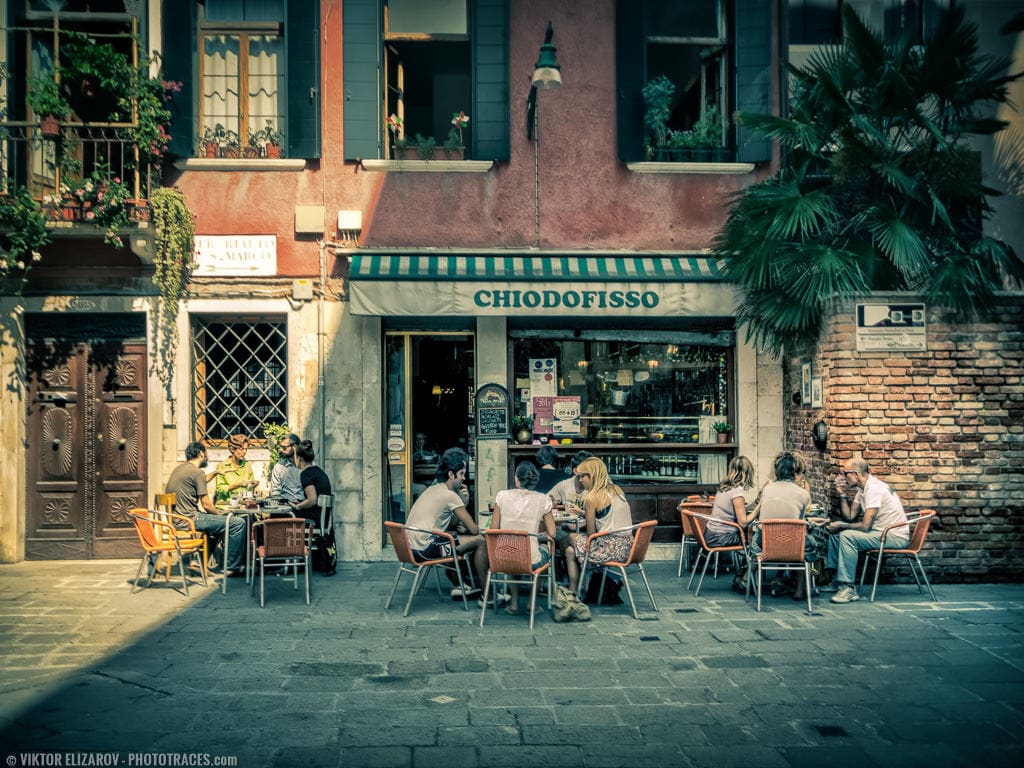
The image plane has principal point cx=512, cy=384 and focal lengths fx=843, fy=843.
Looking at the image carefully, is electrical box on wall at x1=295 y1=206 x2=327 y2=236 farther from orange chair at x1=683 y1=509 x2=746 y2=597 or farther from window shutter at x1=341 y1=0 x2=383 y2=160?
orange chair at x1=683 y1=509 x2=746 y2=597

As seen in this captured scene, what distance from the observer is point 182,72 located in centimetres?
962

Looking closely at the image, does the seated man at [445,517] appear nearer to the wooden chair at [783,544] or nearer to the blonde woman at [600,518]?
the blonde woman at [600,518]

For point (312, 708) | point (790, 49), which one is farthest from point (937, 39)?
point (312, 708)

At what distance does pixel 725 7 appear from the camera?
33.8 ft

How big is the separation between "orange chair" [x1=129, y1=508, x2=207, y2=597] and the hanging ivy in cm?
186

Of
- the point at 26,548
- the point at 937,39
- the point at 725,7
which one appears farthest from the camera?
the point at 725,7

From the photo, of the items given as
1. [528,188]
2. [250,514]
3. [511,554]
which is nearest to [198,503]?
[250,514]

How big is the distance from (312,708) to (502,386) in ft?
17.5

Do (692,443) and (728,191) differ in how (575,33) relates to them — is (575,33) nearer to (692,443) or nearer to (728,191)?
(728,191)

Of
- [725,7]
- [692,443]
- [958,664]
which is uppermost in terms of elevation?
[725,7]

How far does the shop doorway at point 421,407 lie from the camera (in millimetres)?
10008

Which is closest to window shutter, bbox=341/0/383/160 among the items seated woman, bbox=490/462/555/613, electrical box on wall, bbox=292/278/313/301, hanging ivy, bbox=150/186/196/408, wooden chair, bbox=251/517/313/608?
electrical box on wall, bbox=292/278/313/301

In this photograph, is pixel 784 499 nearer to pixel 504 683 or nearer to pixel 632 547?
pixel 632 547

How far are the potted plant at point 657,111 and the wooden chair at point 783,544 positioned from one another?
15.9ft
